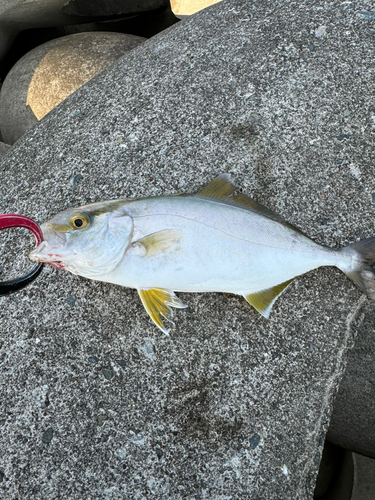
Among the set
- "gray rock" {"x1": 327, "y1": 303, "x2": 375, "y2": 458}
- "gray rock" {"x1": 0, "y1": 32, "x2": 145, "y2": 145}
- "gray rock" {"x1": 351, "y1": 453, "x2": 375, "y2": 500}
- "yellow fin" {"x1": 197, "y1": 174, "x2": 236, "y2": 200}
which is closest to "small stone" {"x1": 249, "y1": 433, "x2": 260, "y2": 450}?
"gray rock" {"x1": 327, "y1": 303, "x2": 375, "y2": 458}

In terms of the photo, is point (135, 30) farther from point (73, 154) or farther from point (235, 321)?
point (235, 321)

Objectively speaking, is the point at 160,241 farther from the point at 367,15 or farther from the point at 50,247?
the point at 367,15

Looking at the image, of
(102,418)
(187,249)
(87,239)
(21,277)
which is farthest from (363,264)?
(21,277)

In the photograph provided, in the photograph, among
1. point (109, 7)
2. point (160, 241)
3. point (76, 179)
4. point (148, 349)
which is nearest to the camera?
point (160, 241)

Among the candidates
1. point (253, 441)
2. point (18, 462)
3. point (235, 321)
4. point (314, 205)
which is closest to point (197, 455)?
point (253, 441)

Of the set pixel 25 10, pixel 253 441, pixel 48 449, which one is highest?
pixel 25 10

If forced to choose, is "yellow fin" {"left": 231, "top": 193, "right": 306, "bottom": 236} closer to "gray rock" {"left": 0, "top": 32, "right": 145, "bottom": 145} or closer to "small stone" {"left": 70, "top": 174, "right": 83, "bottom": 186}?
"small stone" {"left": 70, "top": 174, "right": 83, "bottom": 186}

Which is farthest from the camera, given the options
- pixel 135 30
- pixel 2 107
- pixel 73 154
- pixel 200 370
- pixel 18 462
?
pixel 135 30

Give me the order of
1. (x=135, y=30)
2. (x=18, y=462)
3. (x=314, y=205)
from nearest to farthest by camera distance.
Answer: (x=18, y=462), (x=314, y=205), (x=135, y=30)
